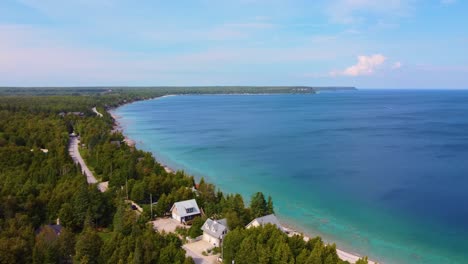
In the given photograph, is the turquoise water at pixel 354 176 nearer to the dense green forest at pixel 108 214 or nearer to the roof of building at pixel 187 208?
the dense green forest at pixel 108 214

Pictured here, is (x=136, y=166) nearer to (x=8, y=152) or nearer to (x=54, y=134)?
(x=8, y=152)

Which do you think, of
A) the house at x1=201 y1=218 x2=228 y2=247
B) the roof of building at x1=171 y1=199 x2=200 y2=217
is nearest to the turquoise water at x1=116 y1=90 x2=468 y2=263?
the roof of building at x1=171 y1=199 x2=200 y2=217

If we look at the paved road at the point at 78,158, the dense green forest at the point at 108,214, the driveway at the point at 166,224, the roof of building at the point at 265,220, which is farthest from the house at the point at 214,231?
the paved road at the point at 78,158

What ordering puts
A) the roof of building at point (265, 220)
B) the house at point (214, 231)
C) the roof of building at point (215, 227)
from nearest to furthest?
1. the house at point (214, 231)
2. the roof of building at point (215, 227)
3. the roof of building at point (265, 220)

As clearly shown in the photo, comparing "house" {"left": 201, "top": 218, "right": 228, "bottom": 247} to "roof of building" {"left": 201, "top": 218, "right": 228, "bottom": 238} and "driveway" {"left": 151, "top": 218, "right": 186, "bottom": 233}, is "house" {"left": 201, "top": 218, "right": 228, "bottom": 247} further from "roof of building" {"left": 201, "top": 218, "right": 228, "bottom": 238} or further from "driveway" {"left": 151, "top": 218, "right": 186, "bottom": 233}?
"driveway" {"left": 151, "top": 218, "right": 186, "bottom": 233}

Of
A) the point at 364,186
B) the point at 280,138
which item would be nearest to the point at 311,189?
the point at 364,186

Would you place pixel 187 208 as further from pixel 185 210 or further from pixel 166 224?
pixel 166 224

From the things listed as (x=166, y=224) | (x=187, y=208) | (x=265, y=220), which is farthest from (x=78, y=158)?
(x=265, y=220)
